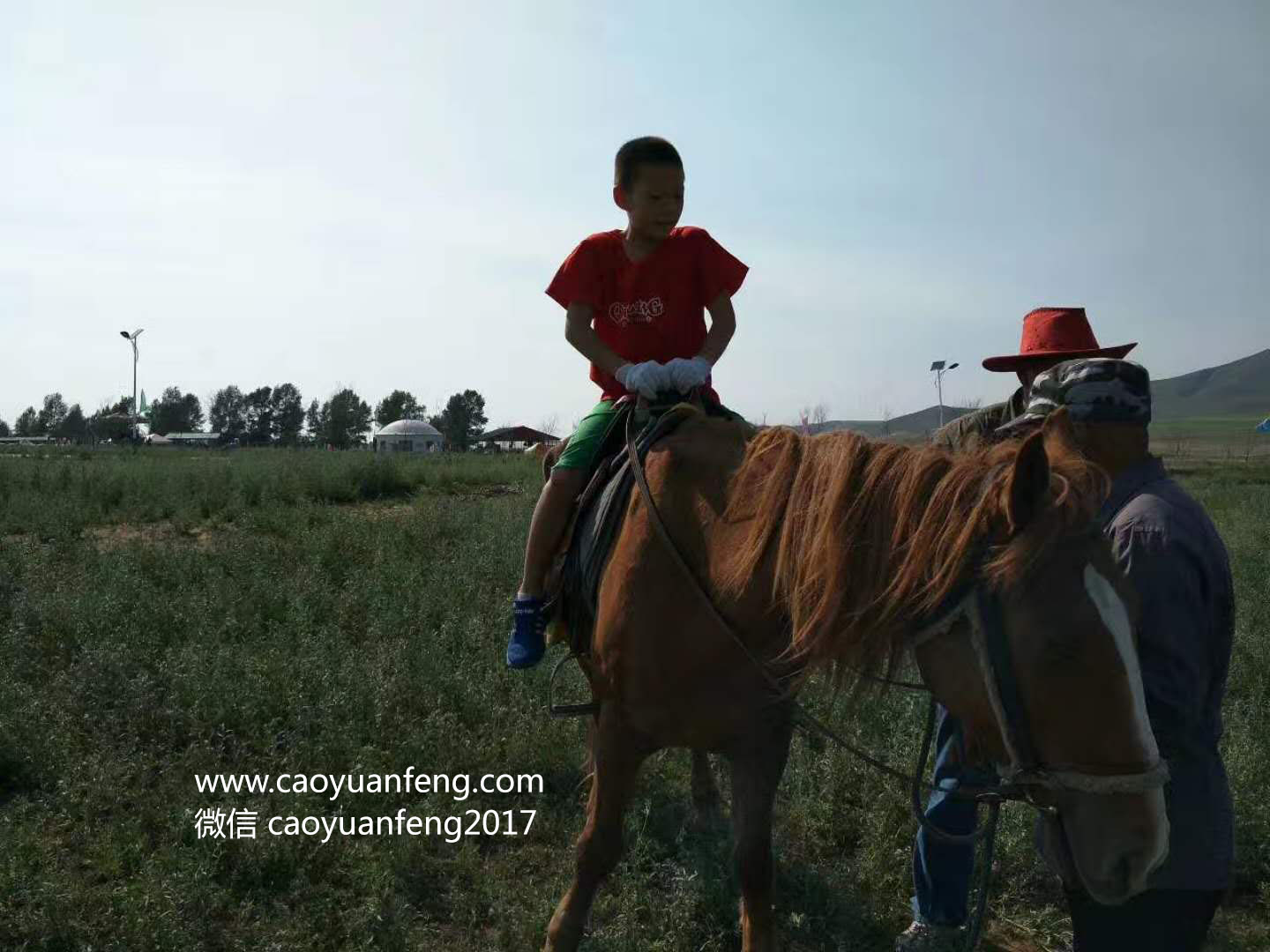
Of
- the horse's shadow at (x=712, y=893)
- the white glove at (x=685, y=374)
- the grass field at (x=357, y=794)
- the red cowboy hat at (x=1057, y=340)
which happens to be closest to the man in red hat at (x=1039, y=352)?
the red cowboy hat at (x=1057, y=340)

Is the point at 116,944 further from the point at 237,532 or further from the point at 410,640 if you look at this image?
the point at 237,532

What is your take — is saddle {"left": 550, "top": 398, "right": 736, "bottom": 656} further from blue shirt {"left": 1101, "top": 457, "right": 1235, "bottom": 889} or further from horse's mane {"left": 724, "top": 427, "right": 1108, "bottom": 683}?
blue shirt {"left": 1101, "top": 457, "right": 1235, "bottom": 889}

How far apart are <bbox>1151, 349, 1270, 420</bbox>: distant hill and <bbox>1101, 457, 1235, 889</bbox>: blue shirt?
388 ft

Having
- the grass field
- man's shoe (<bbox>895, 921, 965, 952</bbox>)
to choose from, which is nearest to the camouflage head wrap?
the grass field

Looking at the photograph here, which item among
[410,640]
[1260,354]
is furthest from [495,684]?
[1260,354]

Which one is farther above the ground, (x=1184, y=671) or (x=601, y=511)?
(x=601, y=511)

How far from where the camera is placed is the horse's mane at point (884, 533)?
1.70 m

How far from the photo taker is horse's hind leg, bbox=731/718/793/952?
9.07ft

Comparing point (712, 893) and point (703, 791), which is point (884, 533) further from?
point (703, 791)

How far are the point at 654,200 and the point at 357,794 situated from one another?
9.78ft

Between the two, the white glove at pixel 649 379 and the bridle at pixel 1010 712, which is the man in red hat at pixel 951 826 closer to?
the white glove at pixel 649 379

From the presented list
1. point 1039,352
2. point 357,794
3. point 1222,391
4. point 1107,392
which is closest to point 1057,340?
point 1039,352

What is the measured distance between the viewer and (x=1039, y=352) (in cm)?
336

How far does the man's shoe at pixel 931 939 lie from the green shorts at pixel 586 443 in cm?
213
